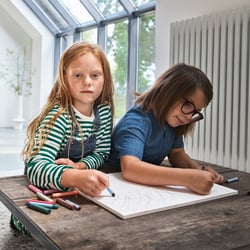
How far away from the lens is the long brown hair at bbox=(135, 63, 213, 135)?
1027 mm

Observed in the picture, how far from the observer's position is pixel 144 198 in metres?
0.77

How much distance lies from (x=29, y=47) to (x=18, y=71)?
0.45 metres

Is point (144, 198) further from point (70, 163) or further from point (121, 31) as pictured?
point (121, 31)

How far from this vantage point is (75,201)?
754 mm

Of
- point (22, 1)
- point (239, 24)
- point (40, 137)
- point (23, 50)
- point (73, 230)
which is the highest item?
point (22, 1)

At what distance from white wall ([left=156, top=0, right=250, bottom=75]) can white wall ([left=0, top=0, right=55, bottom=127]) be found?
3146 mm

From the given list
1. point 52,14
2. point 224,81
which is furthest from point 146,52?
point 52,14

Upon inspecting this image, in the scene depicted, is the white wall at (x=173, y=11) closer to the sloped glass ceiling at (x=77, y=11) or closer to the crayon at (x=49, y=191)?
the sloped glass ceiling at (x=77, y=11)

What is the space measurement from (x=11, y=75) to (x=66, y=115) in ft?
17.6

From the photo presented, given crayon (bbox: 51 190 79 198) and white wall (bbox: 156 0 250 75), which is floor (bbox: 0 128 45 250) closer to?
crayon (bbox: 51 190 79 198)

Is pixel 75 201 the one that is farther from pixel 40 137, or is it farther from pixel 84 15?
pixel 84 15

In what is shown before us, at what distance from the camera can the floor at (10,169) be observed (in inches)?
51.1

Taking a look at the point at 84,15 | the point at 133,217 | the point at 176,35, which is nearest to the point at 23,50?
the point at 84,15

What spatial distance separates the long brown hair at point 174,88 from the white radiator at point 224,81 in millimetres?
1211
